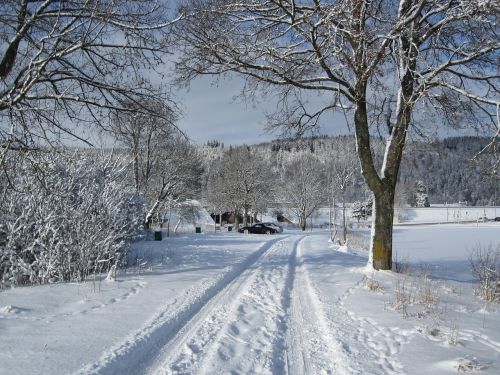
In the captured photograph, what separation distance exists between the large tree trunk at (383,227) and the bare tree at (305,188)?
4504 centimetres

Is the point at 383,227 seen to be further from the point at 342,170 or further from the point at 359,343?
the point at 342,170

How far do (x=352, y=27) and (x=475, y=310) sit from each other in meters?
5.77

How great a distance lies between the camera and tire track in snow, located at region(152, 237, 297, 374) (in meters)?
4.13

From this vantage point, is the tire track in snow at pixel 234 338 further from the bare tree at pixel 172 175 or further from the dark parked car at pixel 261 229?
the dark parked car at pixel 261 229

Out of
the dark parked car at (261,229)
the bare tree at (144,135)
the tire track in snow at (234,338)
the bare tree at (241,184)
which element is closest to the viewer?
the tire track in snow at (234,338)

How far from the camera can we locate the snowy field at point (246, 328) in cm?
414

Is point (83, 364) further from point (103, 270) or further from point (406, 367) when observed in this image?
point (103, 270)

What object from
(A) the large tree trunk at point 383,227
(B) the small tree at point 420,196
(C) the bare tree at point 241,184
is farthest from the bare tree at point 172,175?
(B) the small tree at point 420,196

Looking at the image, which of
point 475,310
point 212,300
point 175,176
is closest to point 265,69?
point 212,300

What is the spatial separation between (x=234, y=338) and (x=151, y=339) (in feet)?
3.44

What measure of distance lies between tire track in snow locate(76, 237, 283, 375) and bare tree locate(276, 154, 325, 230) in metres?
48.1

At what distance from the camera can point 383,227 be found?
973 centimetres

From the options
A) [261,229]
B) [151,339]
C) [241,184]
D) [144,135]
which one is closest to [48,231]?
[151,339]

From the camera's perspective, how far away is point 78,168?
1094 centimetres
